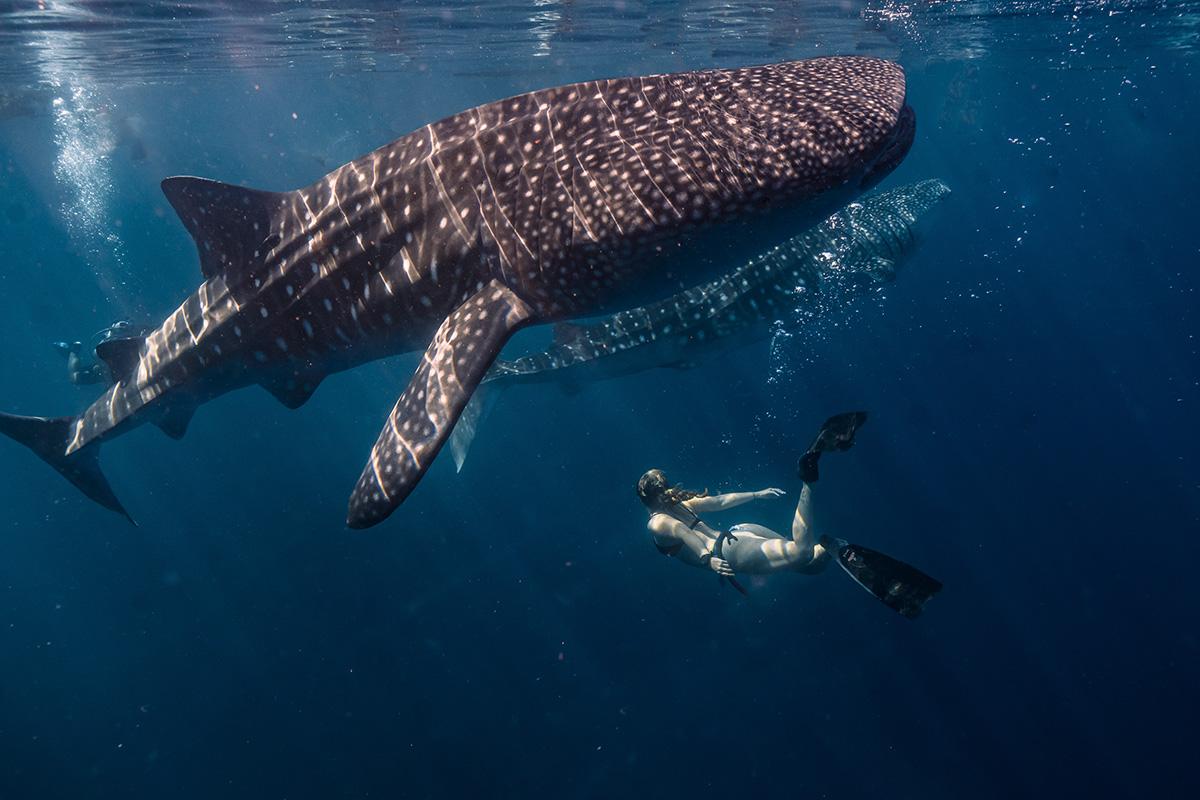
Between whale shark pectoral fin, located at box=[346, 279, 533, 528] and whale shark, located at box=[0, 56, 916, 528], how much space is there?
1cm

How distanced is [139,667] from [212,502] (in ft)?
16.3

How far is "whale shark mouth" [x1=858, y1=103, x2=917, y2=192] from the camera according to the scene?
3959 mm

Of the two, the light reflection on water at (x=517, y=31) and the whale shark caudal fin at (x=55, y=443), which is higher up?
the light reflection on water at (x=517, y=31)

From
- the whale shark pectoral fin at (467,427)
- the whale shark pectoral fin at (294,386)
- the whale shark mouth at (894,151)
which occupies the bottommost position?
the whale shark pectoral fin at (467,427)

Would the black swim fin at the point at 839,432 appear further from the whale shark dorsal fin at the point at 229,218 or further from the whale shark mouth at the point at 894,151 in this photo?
the whale shark dorsal fin at the point at 229,218

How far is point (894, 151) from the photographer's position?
4.05 meters

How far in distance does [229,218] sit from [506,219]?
2254 millimetres

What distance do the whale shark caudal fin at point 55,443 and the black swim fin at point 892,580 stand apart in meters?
7.09

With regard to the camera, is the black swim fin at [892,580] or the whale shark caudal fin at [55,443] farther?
the whale shark caudal fin at [55,443]

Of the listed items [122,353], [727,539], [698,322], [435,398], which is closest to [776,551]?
[727,539]

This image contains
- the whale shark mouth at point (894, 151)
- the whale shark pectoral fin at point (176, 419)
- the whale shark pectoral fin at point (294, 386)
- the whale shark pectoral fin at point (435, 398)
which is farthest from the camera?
the whale shark pectoral fin at point (176, 419)

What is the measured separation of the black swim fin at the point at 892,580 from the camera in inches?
236

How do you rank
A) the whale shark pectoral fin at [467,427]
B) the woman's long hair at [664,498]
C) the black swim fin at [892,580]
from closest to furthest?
the black swim fin at [892,580] → the woman's long hair at [664,498] → the whale shark pectoral fin at [467,427]

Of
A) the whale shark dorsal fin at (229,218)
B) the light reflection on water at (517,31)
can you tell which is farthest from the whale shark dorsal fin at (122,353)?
the light reflection on water at (517,31)
